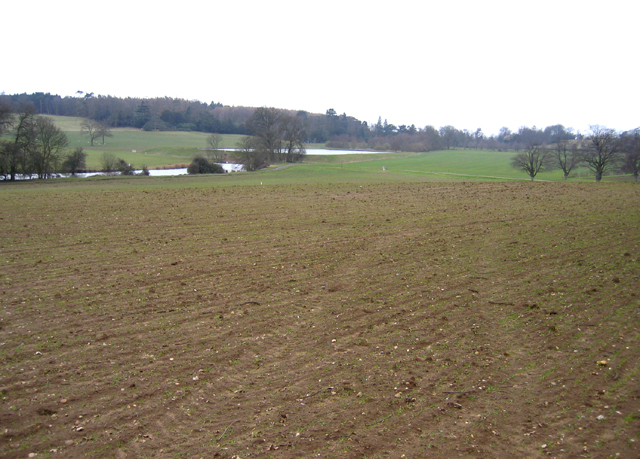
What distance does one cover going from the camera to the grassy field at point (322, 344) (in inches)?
212

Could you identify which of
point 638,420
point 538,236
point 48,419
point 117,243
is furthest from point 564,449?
point 117,243

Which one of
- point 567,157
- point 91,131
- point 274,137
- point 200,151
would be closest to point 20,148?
point 274,137

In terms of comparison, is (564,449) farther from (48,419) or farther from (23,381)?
(23,381)

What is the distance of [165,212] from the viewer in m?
21.0

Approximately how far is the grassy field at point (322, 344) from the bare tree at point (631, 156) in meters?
44.7

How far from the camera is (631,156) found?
2014 inches

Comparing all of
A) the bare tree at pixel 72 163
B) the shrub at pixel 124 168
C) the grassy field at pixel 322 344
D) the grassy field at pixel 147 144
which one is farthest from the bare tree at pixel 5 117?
the grassy field at pixel 322 344

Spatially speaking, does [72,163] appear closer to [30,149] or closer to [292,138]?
[30,149]

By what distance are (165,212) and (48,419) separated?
16202 mm

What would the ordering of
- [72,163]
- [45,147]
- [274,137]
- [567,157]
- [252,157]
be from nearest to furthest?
1. [45,147]
2. [72,163]
3. [567,157]
4. [252,157]
5. [274,137]

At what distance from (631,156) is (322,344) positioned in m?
58.0

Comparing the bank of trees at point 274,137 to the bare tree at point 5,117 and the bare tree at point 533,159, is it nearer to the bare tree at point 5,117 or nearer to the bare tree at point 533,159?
the bare tree at point 5,117

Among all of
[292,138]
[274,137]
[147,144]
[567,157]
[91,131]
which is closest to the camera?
[567,157]

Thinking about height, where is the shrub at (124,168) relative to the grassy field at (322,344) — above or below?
above
